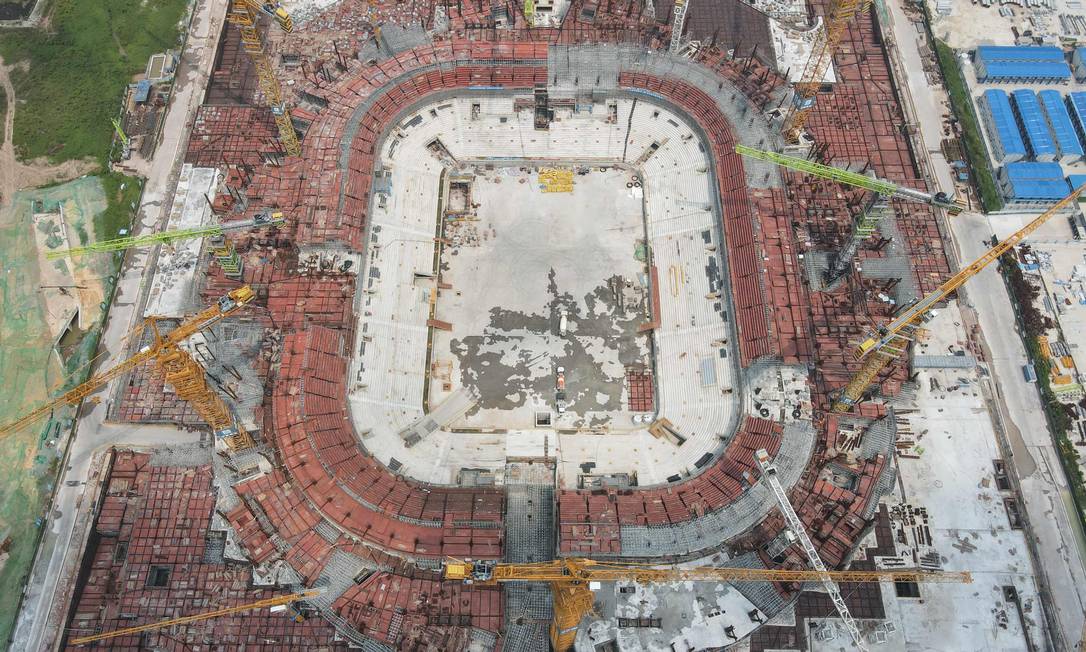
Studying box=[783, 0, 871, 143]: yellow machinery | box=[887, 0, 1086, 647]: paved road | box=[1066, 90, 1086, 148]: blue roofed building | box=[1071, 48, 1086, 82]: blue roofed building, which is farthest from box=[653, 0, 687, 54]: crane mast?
box=[1071, 48, 1086, 82]: blue roofed building

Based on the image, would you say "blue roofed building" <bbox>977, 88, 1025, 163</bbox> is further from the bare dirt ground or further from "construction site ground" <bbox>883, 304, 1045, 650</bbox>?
the bare dirt ground

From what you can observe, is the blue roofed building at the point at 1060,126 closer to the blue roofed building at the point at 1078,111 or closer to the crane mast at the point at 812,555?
the blue roofed building at the point at 1078,111

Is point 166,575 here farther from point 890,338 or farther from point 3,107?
point 890,338

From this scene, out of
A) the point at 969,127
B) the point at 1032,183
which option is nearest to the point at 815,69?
the point at 969,127

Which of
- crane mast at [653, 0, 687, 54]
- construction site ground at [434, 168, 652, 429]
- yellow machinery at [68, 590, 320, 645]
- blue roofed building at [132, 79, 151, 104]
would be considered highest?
crane mast at [653, 0, 687, 54]

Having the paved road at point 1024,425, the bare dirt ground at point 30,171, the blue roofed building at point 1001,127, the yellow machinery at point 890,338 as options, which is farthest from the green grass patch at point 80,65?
the blue roofed building at point 1001,127

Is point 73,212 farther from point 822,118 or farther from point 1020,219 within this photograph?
point 1020,219
